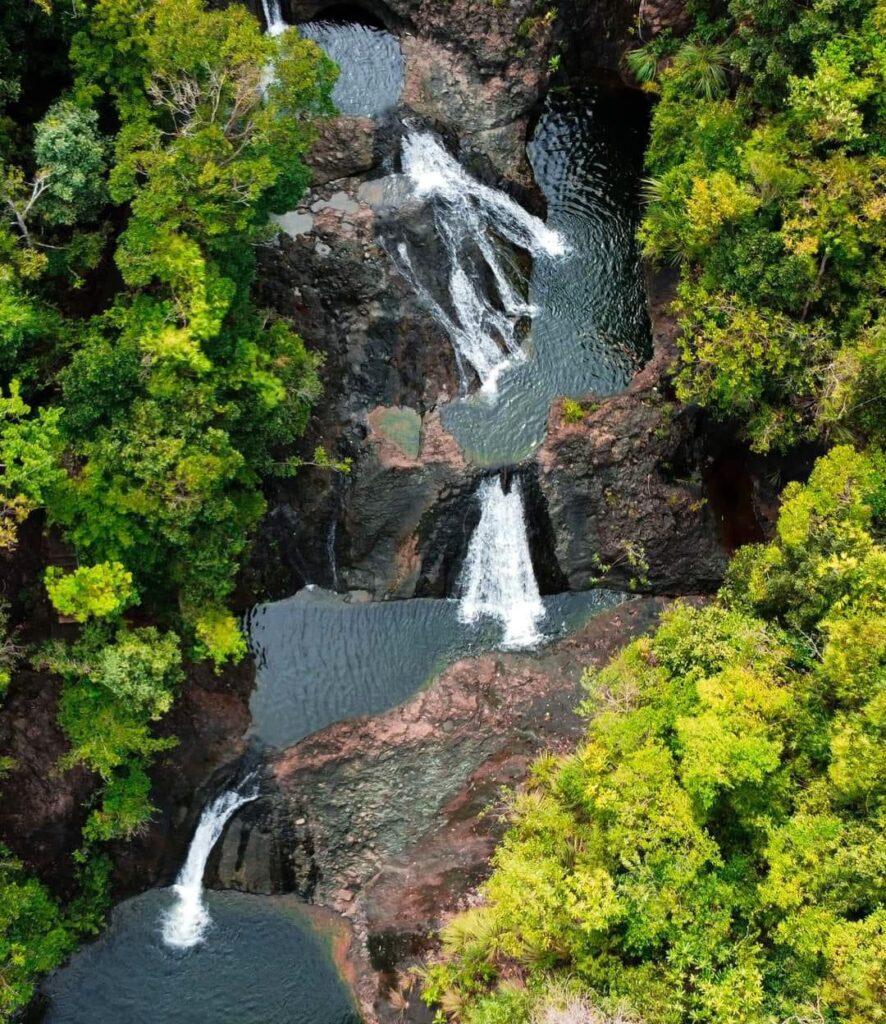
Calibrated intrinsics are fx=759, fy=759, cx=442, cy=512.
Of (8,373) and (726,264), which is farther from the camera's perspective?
(726,264)

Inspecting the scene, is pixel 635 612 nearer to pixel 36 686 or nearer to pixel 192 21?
pixel 36 686

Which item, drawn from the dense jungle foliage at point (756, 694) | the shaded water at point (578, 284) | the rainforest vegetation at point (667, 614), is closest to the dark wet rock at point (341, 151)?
the rainforest vegetation at point (667, 614)

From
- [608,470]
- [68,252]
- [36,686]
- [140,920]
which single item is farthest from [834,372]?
[140,920]

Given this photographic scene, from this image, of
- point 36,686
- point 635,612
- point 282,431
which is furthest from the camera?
point 635,612

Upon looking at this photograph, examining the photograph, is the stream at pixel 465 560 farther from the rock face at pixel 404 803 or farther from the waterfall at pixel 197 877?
the rock face at pixel 404 803

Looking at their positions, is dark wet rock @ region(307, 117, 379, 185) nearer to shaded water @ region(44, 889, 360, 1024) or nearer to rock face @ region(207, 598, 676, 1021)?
rock face @ region(207, 598, 676, 1021)

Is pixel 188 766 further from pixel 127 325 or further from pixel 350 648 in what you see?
pixel 127 325

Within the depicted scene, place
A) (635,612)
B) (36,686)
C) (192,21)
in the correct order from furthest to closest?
(635,612), (36,686), (192,21)
